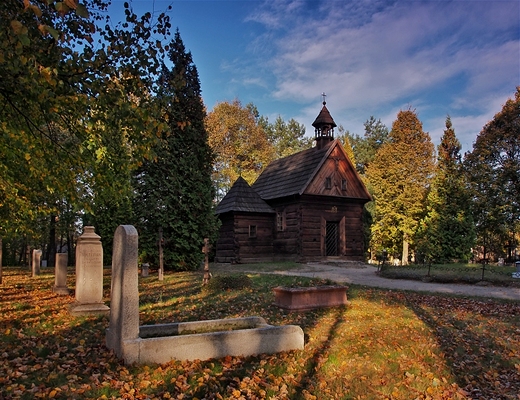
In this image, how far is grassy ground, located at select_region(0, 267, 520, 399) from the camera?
5207 mm

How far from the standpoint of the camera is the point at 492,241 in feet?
123

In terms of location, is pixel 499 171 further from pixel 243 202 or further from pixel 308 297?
pixel 308 297

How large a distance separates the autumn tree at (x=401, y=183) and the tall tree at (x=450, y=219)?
377 cm

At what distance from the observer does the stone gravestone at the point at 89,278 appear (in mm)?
9420

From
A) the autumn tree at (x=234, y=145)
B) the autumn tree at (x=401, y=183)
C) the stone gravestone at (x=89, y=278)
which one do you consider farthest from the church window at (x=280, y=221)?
the stone gravestone at (x=89, y=278)

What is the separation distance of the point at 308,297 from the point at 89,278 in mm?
5270

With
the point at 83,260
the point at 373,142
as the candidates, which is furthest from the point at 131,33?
the point at 373,142

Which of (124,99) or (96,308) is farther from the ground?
(124,99)

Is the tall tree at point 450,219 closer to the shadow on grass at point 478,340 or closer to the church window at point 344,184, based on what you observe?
the church window at point 344,184

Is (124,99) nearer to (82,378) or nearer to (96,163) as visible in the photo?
(96,163)

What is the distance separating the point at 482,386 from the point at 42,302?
401 inches

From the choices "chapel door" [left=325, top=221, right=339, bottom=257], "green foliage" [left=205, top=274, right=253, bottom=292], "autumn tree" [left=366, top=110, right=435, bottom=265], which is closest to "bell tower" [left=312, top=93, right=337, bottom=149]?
"chapel door" [left=325, top=221, right=339, bottom=257]

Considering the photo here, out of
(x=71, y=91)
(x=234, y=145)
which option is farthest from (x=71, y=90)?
(x=234, y=145)

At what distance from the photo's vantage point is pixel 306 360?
21.3ft
